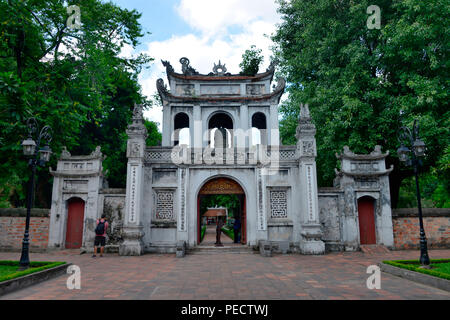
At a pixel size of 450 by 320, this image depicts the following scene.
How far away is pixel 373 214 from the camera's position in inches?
573

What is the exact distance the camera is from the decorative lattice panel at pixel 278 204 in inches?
568

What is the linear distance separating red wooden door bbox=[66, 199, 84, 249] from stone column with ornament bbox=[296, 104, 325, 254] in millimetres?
10606

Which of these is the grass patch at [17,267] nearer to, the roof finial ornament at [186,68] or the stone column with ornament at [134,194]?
the stone column with ornament at [134,194]

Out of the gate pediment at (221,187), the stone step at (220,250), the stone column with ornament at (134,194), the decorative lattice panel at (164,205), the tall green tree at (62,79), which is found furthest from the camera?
the gate pediment at (221,187)

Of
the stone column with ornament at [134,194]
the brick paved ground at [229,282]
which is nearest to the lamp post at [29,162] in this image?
the brick paved ground at [229,282]

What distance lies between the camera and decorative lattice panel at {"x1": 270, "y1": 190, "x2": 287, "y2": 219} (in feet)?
47.3

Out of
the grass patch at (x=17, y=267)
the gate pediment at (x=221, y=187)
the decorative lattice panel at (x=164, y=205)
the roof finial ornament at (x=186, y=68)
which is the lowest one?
the grass patch at (x=17, y=267)

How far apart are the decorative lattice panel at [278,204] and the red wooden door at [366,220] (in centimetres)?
374

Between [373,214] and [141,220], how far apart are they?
36.9 ft

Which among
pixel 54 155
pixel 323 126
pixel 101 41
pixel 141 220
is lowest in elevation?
pixel 141 220

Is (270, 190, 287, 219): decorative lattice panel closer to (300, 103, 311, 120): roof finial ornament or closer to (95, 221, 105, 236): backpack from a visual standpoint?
(300, 103, 311, 120): roof finial ornament

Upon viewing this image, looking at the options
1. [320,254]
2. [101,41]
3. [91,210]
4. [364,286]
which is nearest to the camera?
[364,286]

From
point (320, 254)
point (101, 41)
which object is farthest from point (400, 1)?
point (101, 41)

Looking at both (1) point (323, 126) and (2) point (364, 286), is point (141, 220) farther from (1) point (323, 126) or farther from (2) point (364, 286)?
(1) point (323, 126)
